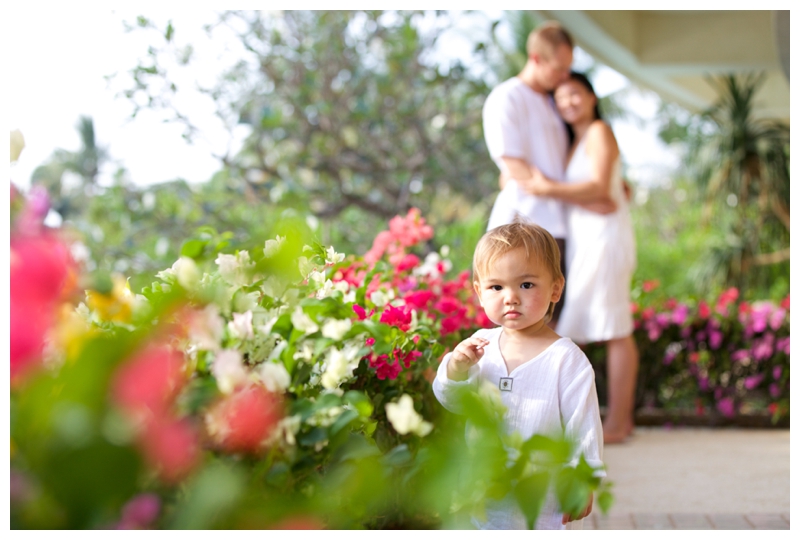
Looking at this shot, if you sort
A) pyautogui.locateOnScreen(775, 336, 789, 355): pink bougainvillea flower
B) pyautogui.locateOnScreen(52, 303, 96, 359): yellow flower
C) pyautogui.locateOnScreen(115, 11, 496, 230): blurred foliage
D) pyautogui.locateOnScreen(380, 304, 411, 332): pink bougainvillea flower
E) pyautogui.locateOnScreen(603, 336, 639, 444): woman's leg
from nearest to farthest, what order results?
pyautogui.locateOnScreen(52, 303, 96, 359): yellow flower → pyautogui.locateOnScreen(380, 304, 411, 332): pink bougainvillea flower → pyautogui.locateOnScreen(603, 336, 639, 444): woman's leg → pyautogui.locateOnScreen(775, 336, 789, 355): pink bougainvillea flower → pyautogui.locateOnScreen(115, 11, 496, 230): blurred foliage

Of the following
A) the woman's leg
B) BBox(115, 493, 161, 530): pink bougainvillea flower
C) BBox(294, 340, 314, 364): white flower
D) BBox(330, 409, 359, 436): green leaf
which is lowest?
the woman's leg

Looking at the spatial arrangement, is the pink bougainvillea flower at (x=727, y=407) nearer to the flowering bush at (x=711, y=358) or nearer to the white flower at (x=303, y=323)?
the flowering bush at (x=711, y=358)

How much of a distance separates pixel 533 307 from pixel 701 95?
31.4 ft

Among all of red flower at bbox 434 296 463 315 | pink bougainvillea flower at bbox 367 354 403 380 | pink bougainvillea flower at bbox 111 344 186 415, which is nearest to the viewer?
pink bougainvillea flower at bbox 111 344 186 415

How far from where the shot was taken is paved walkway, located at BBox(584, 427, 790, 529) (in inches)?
99.9

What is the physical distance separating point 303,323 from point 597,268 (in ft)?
9.23

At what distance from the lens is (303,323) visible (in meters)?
0.85

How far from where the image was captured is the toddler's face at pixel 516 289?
1.39m

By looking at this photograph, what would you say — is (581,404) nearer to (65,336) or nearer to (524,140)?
(65,336)

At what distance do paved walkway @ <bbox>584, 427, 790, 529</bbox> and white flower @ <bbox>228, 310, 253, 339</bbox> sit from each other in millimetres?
1676

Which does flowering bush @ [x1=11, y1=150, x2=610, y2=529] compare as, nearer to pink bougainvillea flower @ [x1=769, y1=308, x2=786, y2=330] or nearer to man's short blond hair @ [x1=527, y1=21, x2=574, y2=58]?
man's short blond hair @ [x1=527, y1=21, x2=574, y2=58]

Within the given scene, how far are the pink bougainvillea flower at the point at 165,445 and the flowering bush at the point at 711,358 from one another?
4130 mm

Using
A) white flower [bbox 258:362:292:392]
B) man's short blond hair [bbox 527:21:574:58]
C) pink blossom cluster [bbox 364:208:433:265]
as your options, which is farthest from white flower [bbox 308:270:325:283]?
man's short blond hair [bbox 527:21:574:58]

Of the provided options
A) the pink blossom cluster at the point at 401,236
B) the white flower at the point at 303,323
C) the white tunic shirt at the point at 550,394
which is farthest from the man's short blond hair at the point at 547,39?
the white flower at the point at 303,323
